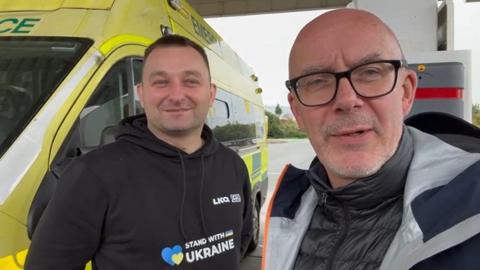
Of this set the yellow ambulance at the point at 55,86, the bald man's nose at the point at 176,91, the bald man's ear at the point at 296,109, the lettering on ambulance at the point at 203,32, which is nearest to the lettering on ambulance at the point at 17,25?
Result: the yellow ambulance at the point at 55,86

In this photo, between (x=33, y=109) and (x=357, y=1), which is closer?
(x=33, y=109)

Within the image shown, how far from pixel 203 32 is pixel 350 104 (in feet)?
12.9

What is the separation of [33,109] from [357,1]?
7.77 ft

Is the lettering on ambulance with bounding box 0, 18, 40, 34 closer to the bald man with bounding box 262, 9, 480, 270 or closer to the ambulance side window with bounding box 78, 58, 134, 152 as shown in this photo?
the ambulance side window with bounding box 78, 58, 134, 152

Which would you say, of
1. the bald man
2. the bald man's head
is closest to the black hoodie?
the bald man

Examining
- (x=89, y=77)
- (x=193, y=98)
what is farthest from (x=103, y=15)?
(x=193, y=98)

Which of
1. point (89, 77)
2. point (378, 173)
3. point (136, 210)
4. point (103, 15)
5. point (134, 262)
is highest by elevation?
point (103, 15)

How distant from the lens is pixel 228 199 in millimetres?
2178

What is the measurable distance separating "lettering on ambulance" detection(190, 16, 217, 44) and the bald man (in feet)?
11.0

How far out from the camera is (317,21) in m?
1.27

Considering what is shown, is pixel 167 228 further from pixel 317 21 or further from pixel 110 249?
pixel 317 21

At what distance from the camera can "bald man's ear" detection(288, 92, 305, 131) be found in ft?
4.23

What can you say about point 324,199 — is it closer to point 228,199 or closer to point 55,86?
point 228,199

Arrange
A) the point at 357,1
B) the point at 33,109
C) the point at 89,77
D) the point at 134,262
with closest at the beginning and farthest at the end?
the point at 134,262 → the point at 33,109 → the point at 89,77 → the point at 357,1
